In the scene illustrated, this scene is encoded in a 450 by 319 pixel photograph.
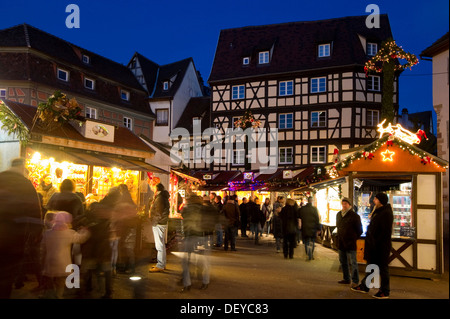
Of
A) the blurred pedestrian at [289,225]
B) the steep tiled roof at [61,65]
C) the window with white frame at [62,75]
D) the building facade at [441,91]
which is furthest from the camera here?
the window with white frame at [62,75]

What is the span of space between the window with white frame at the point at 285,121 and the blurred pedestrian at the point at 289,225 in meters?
19.1

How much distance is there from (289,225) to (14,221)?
840 cm

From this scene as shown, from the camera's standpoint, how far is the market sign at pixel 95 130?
1073 cm

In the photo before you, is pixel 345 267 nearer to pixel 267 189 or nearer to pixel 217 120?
pixel 267 189

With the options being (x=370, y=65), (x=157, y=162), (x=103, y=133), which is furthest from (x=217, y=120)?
(x=103, y=133)

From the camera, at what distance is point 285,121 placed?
99.6ft

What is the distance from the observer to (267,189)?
941 inches

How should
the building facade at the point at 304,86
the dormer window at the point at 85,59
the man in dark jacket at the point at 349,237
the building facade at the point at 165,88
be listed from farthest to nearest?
1. the building facade at the point at 165,88
2. the dormer window at the point at 85,59
3. the building facade at the point at 304,86
4. the man in dark jacket at the point at 349,237

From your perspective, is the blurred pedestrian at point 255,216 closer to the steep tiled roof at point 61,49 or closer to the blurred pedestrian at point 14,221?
the blurred pedestrian at point 14,221

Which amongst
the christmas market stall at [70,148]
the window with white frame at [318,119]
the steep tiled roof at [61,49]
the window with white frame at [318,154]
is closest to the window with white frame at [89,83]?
the steep tiled roof at [61,49]

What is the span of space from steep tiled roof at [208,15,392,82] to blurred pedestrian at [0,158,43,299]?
27266mm

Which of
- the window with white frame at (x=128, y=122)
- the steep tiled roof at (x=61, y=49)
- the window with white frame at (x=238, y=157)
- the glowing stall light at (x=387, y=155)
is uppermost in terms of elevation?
the steep tiled roof at (x=61, y=49)

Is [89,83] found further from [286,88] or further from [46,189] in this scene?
[46,189]

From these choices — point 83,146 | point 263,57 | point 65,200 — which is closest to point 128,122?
point 263,57
